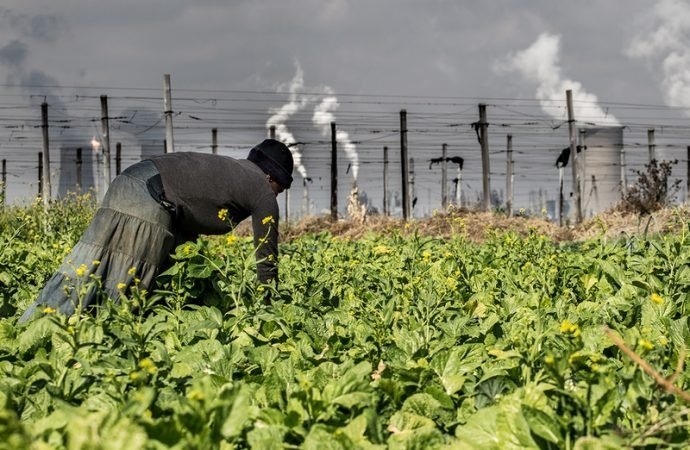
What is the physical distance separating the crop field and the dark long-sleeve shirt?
0.40m

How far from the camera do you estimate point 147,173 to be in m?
4.62

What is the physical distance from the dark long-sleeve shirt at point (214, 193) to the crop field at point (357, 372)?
0.40 m

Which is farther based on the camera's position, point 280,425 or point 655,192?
point 655,192

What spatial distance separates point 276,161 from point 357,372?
9.77ft

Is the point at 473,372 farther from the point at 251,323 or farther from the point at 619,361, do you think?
the point at 251,323

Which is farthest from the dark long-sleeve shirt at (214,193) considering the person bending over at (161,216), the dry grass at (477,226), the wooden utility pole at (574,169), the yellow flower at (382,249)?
the wooden utility pole at (574,169)

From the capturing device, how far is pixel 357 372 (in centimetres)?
217

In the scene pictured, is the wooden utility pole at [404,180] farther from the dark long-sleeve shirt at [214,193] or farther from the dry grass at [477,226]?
the dark long-sleeve shirt at [214,193]

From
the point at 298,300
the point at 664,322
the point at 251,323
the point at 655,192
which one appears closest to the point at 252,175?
the point at 298,300

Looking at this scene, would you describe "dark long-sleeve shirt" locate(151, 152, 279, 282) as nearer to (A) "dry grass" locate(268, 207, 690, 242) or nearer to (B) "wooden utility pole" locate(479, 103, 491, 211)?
(A) "dry grass" locate(268, 207, 690, 242)

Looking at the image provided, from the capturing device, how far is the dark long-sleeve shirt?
4590 mm

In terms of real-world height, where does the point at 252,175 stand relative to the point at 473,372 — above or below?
above

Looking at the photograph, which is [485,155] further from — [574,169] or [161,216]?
[161,216]

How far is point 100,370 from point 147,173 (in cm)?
254
